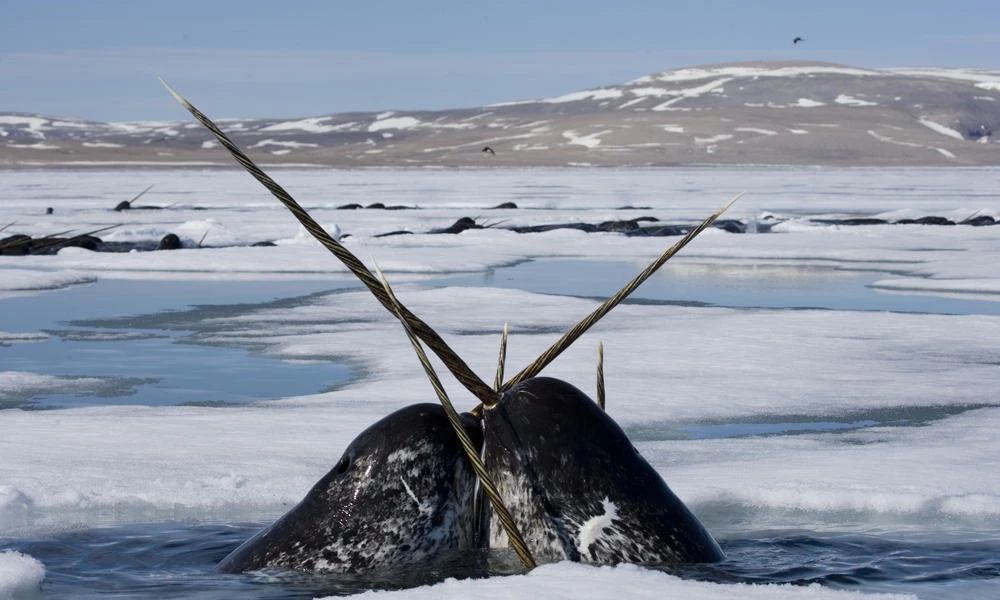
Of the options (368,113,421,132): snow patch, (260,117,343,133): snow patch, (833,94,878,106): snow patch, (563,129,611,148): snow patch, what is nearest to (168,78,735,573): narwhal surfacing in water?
(563,129,611,148): snow patch

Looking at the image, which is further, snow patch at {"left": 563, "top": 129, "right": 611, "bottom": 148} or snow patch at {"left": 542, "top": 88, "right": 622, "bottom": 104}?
snow patch at {"left": 542, "top": 88, "right": 622, "bottom": 104}

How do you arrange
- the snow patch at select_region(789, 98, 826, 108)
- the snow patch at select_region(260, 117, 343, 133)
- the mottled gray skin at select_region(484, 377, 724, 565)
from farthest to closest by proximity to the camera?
the snow patch at select_region(260, 117, 343, 133), the snow patch at select_region(789, 98, 826, 108), the mottled gray skin at select_region(484, 377, 724, 565)

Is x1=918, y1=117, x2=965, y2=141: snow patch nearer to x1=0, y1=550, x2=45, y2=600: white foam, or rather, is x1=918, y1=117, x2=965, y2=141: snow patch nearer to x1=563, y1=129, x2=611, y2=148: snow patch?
x1=563, y1=129, x2=611, y2=148: snow patch

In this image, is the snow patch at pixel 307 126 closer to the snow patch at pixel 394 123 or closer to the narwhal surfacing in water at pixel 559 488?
the snow patch at pixel 394 123

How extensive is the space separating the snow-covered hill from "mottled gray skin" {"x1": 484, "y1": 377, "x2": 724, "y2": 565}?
274ft

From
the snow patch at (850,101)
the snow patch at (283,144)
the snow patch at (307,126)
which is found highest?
the snow patch at (307,126)

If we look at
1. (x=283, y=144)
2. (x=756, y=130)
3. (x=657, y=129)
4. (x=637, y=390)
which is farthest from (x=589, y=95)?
(x=637, y=390)

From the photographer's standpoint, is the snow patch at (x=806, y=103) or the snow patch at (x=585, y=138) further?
the snow patch at (x=806, y=103)

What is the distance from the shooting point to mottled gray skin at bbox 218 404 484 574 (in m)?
3.68

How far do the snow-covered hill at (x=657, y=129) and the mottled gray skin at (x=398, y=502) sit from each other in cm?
8321

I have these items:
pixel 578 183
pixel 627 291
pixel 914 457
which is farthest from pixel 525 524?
pixel 578 183

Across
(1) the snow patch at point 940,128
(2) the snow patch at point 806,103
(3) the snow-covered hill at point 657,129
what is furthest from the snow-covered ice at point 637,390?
(2) the snow patch at point 806,103

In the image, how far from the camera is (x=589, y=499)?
3641 millimetres

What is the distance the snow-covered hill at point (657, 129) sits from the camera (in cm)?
9788
